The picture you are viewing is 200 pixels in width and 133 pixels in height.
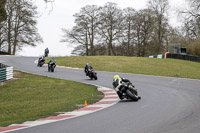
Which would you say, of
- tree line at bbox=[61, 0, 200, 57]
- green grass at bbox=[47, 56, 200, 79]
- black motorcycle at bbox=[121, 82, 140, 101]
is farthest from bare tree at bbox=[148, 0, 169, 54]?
black motorcycle at bbox=[121, 82, 140, 101]

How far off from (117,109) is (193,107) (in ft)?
7.68

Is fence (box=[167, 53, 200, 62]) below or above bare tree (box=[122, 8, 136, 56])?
below

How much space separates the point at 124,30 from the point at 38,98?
45.7m

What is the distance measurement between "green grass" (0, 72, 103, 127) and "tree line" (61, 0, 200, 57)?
128 ft

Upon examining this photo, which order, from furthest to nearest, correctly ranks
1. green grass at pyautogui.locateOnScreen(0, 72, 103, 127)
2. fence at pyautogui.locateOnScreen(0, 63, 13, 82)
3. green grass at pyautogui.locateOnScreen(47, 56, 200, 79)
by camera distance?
green grass at pyautogui.locateOnScreen(47, 56, 200, 79), fence at pyautogui.locateOnScreen(0, 63, 13, 82), green grass at pyautogui.locateOnScreen(0, 72, 103, 127)

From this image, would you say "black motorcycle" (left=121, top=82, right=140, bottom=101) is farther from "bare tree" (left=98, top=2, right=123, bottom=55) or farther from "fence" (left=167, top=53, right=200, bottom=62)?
"bare tree" (left=98, top=2, right=123, bottom=55)

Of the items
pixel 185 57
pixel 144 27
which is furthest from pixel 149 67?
pixel 144 27

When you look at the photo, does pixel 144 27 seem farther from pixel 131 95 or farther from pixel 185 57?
pixel 131 95

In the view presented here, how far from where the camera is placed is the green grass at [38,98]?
31.8 ft

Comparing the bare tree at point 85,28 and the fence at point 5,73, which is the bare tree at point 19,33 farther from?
the fence at point 5,73

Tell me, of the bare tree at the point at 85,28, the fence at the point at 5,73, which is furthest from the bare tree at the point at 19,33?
the fence at the point at 5,73

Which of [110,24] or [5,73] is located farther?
[110,24]

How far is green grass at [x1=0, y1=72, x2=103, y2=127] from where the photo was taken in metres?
9.68

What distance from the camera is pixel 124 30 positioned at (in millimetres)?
57625
